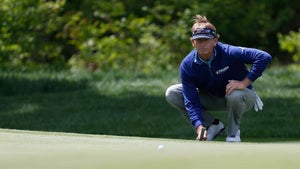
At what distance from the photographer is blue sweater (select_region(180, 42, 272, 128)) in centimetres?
670

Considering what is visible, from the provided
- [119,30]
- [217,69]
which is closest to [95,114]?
[217,69]

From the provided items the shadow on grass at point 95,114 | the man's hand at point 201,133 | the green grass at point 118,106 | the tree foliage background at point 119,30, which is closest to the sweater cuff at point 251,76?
the man's hand at point 201,133

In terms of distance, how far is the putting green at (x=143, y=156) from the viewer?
412cm

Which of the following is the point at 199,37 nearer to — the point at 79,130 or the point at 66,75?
the point at 79,130

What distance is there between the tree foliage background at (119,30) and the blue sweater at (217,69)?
696 centimetres

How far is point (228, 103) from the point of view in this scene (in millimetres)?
6949

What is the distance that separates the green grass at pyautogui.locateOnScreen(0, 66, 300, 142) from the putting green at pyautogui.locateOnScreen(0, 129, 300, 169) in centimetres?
322

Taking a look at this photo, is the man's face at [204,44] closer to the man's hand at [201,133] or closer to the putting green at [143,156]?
the man's hand at [201,133]

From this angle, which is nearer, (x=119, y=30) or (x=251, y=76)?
(x=251, y=76)

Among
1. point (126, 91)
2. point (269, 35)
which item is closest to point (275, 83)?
point (126, 91)

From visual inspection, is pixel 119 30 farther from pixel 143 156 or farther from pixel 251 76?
pixel 143 156

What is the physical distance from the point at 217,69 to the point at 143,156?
2.47 m

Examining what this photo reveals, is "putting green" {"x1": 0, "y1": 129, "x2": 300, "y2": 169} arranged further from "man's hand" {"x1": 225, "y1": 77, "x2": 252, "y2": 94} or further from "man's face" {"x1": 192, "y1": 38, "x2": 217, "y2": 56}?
"man's hand" {"x1": 225, "y1": 77, "x2": 252, "y2": 94}

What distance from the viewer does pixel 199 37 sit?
21.6 feet
